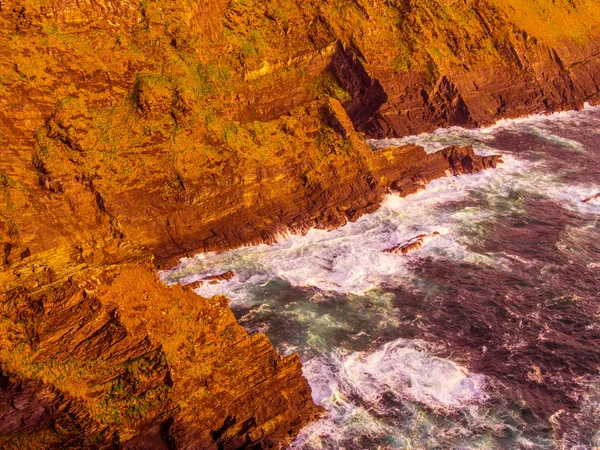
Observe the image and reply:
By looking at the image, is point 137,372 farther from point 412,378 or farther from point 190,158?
point 190,158

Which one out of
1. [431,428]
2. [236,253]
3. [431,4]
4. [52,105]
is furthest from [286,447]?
[431,4]

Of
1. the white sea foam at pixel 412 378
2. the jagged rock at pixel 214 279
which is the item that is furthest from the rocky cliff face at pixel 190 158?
the white sea foam at pixel 412 378

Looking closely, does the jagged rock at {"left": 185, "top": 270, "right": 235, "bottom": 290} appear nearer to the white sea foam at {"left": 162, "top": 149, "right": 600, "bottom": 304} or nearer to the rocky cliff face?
the white sea foam at {"left": 162, "top": 149, "right": 600, "bottom": 304}

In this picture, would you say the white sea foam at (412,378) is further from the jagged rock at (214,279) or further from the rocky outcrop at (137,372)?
the jagged rock at (214,279)

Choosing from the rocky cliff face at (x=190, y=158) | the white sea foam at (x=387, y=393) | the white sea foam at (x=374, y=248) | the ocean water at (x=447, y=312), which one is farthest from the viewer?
the white sea foam at (x=374, y=248)

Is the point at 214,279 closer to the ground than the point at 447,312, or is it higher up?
higher up

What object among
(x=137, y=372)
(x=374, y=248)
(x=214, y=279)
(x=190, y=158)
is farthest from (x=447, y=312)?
(x=190, y=158)
